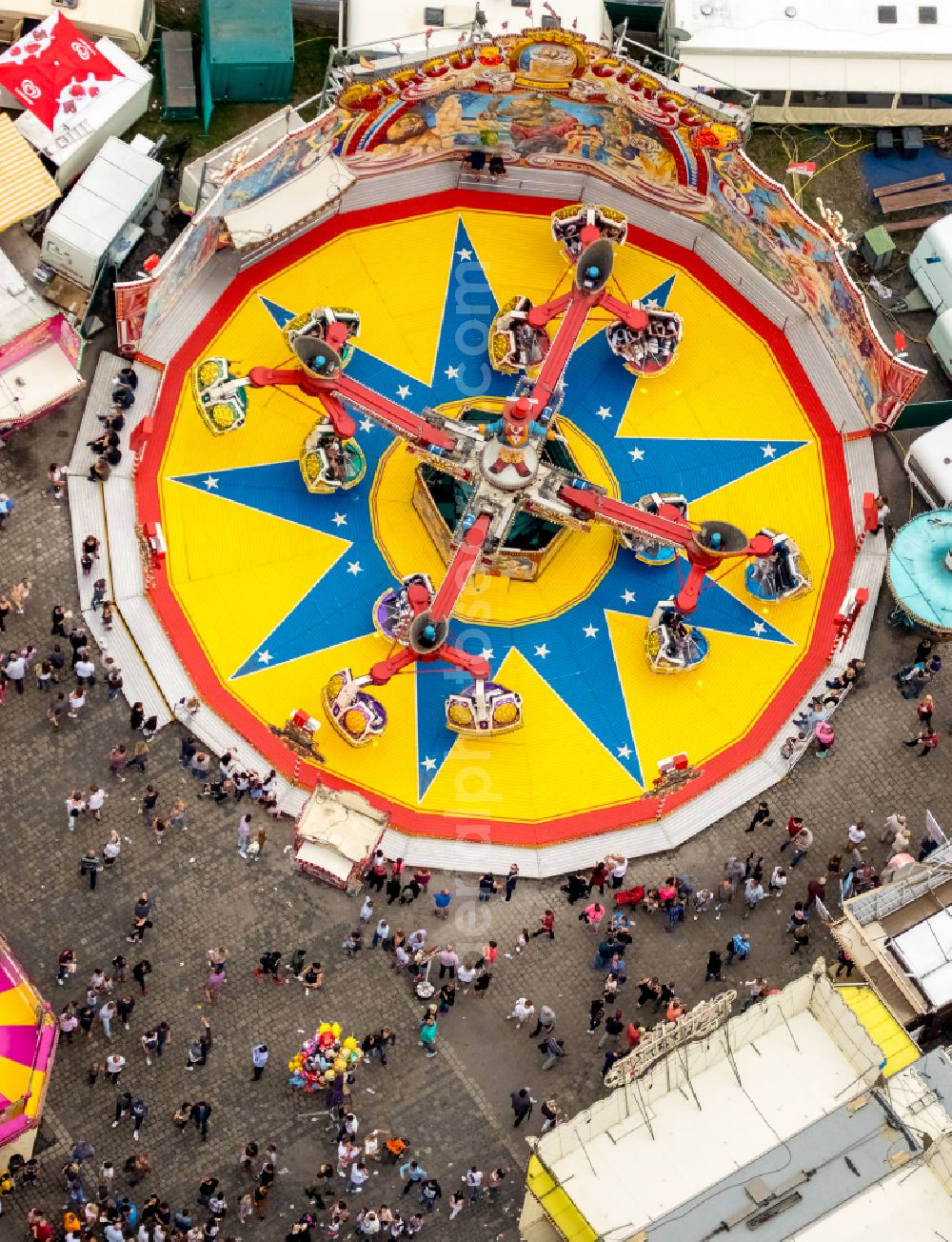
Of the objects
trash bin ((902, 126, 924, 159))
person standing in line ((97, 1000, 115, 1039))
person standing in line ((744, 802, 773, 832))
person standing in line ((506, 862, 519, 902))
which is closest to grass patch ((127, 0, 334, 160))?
trash bin ((902, 126, 924, 159))

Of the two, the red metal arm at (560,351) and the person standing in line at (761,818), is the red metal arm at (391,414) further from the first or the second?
the person standing in line at (761,818)

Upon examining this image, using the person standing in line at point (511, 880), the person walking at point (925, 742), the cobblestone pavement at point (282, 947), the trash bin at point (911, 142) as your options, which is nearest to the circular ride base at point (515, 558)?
the person standing in line at point (511, 880)

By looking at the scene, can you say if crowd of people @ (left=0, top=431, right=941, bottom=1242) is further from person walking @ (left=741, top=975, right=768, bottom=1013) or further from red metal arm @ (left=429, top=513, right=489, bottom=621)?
red metal arm @ (left=429, top=513, right=489, bottom=621)

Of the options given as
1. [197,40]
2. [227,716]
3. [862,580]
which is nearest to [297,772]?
[227,716]

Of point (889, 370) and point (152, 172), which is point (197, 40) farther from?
point (889, 370)

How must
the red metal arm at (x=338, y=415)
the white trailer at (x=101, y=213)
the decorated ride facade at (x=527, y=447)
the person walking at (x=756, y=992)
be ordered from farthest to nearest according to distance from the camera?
the white trailer at (x=101, y=213)
the red metal arm at (x=338, y=415)
the decorated ride facade at (x=527, y=447)
the person walking at (x=756, y=992)
